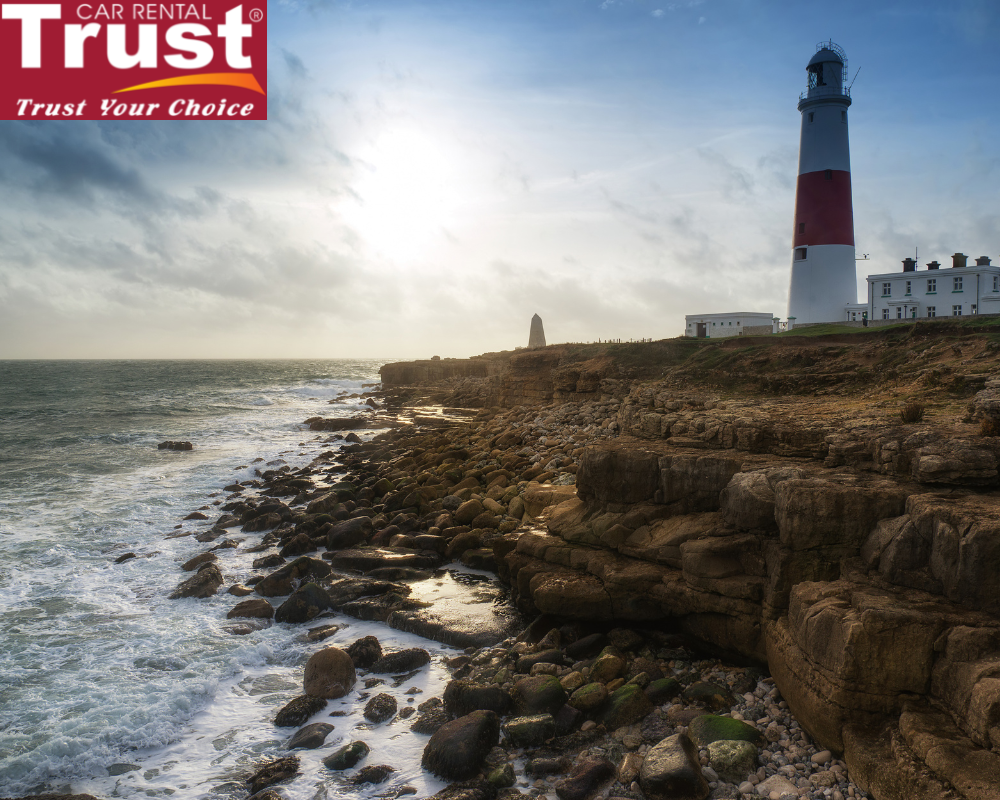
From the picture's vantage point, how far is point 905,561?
5.43 metres

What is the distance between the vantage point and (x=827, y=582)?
19.1 ft

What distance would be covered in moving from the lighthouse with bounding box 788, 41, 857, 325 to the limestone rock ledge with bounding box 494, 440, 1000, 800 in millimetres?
25834

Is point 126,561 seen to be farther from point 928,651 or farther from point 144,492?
point 928,651

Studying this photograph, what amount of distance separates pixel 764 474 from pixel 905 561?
1.82 m

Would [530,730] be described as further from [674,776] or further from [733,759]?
[733,759]

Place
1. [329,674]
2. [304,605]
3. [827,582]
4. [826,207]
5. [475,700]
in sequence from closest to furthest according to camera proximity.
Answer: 1. [827,582]
2. [475,700]
3. [329,674]
4. [304,605]
5. [826,207]

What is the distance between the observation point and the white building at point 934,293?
31.5 metres

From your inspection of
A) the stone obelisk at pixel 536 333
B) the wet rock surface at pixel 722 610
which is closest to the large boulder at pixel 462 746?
the wet rock surface at pixel 722 610

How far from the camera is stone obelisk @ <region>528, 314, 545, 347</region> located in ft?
155

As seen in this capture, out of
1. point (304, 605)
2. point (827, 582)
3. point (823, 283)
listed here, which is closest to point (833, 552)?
point (827, 582)

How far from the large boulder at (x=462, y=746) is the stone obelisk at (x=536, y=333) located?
1627 inches

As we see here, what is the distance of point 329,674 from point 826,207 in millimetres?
31419

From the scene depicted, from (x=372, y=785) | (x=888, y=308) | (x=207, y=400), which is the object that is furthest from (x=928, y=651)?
(x=207, y=400)

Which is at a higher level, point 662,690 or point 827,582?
point 827,582
